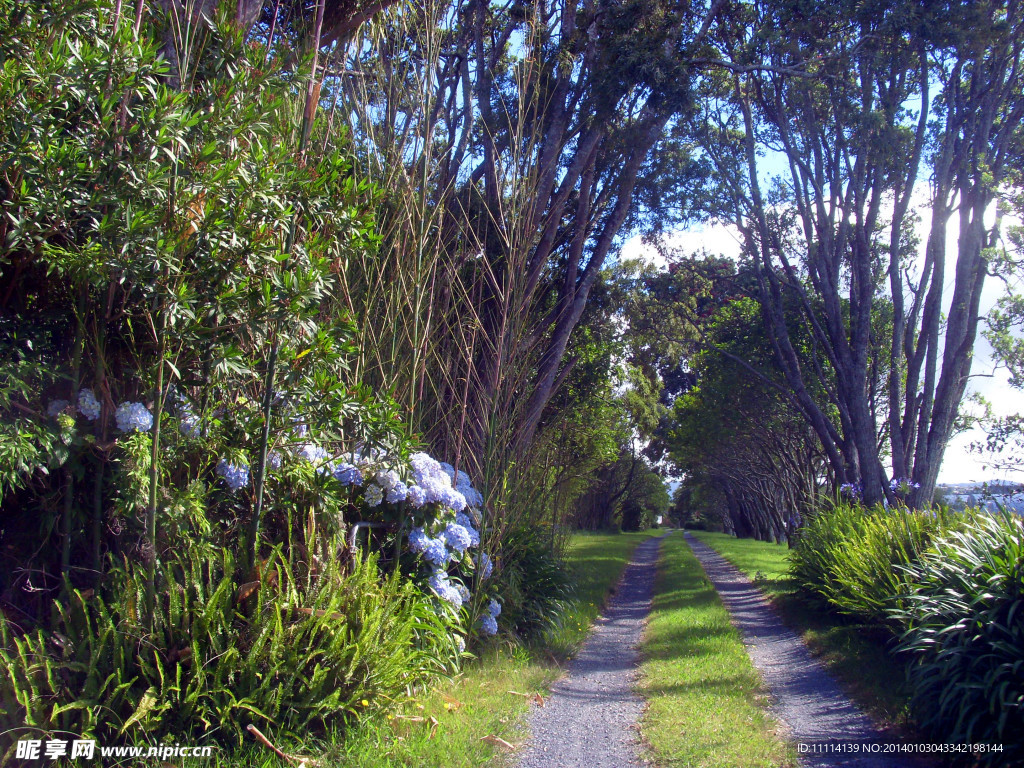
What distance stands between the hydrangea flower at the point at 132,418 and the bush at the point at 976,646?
5333 mm

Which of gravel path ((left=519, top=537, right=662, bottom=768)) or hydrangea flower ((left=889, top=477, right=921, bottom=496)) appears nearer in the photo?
gravel path ((left=519, top=537, right=662, bottom=768))

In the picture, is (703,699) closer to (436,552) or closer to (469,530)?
(469,530)

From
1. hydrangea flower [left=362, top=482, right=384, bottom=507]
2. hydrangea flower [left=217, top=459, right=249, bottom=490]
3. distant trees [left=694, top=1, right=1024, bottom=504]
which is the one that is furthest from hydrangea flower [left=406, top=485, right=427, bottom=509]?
distant trees [left=694, top=1, right=1024, bottom=504]

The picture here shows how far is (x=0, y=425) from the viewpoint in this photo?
366 centimetres

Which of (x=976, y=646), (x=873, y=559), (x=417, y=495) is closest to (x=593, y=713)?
(x=417, y=495)

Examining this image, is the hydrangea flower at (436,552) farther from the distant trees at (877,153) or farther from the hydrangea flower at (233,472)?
the distant trees at (877,153)

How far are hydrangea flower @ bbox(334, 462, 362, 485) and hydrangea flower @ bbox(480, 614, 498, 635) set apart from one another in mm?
2058

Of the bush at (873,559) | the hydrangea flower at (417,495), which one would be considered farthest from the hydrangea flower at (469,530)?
the bush at (873,559)

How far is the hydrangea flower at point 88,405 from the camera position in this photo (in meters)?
4.18

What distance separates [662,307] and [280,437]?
17.0 metres

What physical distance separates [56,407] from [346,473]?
1.93 m

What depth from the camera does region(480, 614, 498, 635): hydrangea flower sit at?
21.6 feet

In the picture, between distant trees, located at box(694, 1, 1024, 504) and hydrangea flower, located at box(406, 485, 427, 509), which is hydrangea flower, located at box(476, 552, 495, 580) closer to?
hydrangea flower, located at box(406, 485, 427, 509)

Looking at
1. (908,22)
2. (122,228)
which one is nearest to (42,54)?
(122,228)
